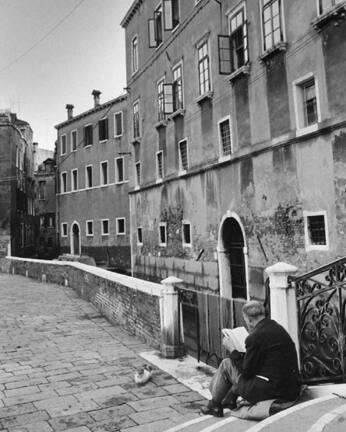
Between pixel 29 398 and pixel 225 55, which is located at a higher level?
pixel 225 55

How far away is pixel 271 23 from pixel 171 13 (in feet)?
22.0

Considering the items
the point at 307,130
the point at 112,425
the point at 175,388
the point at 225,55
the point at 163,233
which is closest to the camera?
the point at 112,425

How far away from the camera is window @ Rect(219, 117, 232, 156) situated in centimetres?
1324

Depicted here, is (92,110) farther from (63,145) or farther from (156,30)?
(156,30)

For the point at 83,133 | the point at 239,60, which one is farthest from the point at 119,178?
the point at 239,60

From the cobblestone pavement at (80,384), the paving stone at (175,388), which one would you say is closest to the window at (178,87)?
the cobblestone pavement at (80,384)

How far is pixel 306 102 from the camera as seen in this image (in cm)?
1017

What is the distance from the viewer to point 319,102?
9500 mm

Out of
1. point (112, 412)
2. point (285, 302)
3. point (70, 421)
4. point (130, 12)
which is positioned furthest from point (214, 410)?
point (130, 12)

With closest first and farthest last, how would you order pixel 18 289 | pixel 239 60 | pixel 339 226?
pixel 339 226
pixel 239 60
pixel 18 289

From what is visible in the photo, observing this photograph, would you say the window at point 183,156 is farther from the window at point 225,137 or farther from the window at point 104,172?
the window at point 104,172

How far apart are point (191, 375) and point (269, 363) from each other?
90.9 inches

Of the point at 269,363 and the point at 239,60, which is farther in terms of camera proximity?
the point at 239,60

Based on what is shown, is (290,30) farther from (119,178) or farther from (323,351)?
(119,178)
